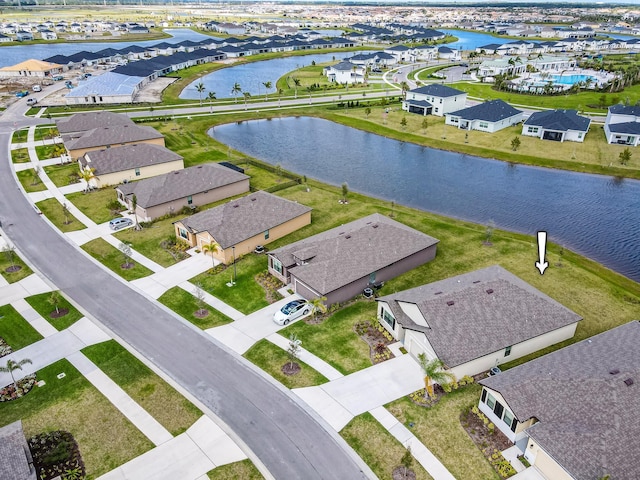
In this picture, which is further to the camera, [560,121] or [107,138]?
[560,121]

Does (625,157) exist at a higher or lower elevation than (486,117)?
lower

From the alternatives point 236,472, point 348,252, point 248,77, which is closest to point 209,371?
point 236,472

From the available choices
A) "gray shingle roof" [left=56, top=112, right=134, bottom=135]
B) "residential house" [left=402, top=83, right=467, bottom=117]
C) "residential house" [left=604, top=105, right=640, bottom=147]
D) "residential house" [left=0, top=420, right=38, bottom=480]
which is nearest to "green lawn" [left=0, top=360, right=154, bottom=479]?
"residential house" [left=0, top=420, right=38, bottom=480]

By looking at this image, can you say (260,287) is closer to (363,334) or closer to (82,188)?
(363,334)

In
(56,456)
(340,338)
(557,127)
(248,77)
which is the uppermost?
(248,77)

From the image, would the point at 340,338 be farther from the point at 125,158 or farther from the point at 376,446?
the point at 125,158

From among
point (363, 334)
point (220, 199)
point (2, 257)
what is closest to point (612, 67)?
point (220, 199)
